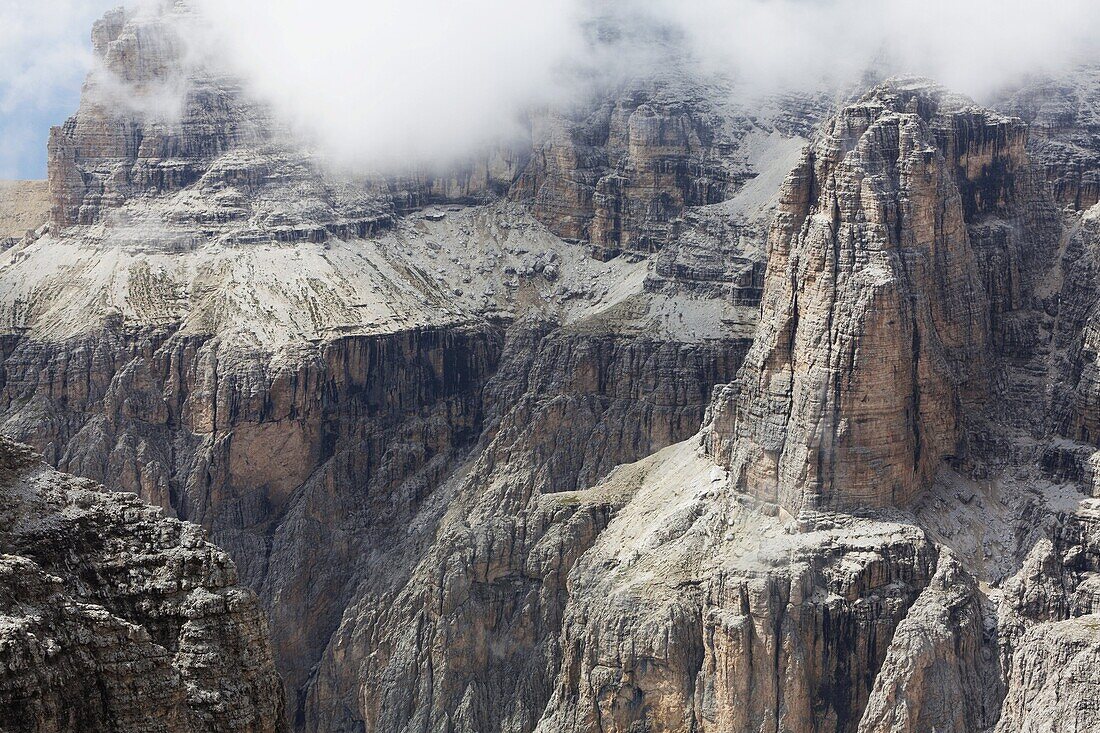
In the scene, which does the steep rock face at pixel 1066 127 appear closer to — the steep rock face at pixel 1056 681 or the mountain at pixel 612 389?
the mountain at pixel 612 389

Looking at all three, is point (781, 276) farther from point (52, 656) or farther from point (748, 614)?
point (52, 656)

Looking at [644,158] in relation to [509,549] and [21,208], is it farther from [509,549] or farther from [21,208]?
[21,208]

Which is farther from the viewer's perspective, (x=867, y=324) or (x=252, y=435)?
(x=252, y=435)

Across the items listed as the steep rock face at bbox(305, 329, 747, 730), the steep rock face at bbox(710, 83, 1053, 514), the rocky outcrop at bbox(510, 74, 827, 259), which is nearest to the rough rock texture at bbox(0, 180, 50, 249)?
the rocky outcrop at bbox(510, 74, 827, 259)

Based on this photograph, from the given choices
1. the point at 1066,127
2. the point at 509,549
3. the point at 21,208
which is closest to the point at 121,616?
the point at 509,549

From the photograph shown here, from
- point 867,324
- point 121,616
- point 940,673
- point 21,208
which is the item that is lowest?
point 940,673

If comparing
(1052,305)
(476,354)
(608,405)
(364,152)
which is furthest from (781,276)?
A: (364,152)

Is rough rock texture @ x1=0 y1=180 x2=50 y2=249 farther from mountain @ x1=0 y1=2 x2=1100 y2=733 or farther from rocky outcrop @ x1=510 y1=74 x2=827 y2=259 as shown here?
rocky outcrop @ x1=510 y1=74 x2=827 y2=259
